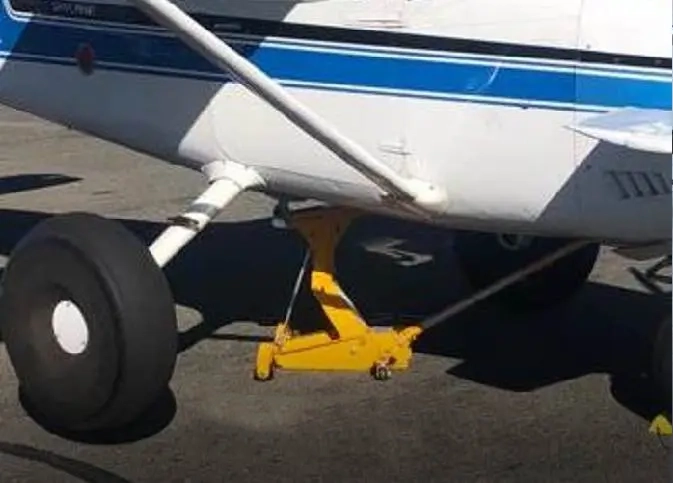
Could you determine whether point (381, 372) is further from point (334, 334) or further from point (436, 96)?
point (436, 96)

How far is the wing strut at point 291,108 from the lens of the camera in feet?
17.9

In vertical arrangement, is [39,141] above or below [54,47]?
below

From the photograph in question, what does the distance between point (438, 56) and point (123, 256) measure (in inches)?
52.0

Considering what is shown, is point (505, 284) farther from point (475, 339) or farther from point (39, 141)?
point (39, 141)

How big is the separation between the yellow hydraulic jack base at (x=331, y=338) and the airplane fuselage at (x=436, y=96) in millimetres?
331

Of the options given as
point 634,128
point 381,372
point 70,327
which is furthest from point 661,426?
point 70,327

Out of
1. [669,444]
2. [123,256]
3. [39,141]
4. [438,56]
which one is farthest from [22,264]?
[39,141]

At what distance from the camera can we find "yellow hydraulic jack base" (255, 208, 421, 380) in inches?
239

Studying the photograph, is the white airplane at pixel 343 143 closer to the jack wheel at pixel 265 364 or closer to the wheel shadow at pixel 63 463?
the jack wheel at pixel 265 364

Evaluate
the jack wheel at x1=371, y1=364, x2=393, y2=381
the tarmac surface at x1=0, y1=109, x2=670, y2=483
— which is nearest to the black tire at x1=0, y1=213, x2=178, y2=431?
the tarmac surface at x1=0, y1=109, x2=670, y2=483

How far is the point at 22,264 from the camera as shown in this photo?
5.64m

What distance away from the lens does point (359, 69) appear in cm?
561

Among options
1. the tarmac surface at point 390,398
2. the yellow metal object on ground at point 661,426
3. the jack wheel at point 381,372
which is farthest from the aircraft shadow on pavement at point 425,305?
the jack wheel at point 381,372

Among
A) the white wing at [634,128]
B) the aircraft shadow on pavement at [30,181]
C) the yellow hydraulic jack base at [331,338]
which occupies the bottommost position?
the aircraft shadow on pavement at [30,181]
